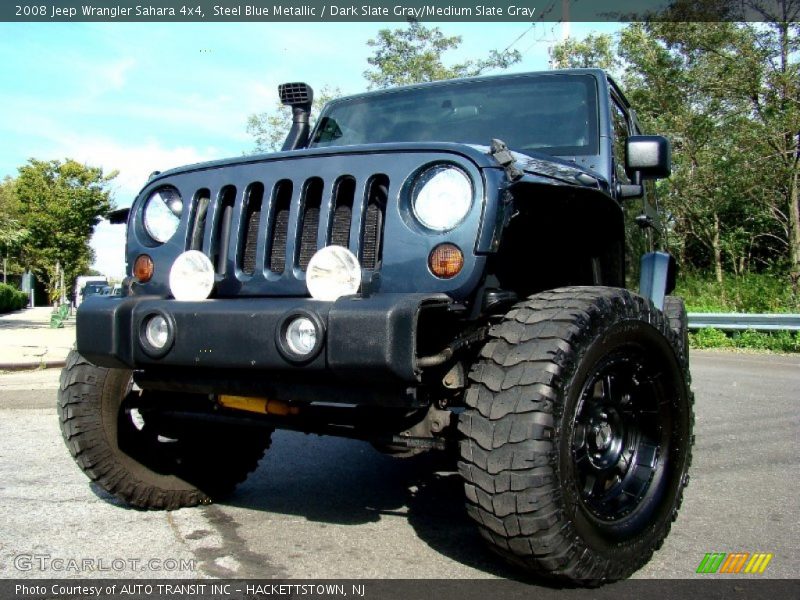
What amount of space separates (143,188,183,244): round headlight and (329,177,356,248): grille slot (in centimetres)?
74

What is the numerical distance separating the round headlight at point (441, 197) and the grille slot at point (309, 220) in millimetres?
418

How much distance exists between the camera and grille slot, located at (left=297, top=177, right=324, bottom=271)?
3.01 metres

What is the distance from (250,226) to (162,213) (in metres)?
0.46

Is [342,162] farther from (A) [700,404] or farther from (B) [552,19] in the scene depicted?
(B) [552,19]

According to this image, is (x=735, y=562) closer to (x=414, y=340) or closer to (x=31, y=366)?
(x=414, y=340)

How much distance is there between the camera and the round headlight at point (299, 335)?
258cm

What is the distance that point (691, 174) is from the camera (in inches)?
778

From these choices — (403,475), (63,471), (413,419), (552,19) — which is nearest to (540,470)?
(413,419)

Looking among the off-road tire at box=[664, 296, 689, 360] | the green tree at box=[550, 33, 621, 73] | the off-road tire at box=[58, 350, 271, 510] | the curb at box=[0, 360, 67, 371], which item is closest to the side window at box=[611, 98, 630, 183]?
the off-road tire at box=[664, 296, 689, 360]

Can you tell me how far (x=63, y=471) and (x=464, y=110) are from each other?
10.2 feet

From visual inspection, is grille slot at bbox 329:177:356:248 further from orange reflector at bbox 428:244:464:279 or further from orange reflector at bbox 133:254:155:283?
orange reflector at bbox 133:254:155:283

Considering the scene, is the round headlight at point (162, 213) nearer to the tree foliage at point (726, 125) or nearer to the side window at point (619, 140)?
the side window at point (619, 140)

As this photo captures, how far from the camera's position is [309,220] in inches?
121

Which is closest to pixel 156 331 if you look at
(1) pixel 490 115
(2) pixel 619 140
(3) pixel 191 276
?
(3) pixel 191 276
